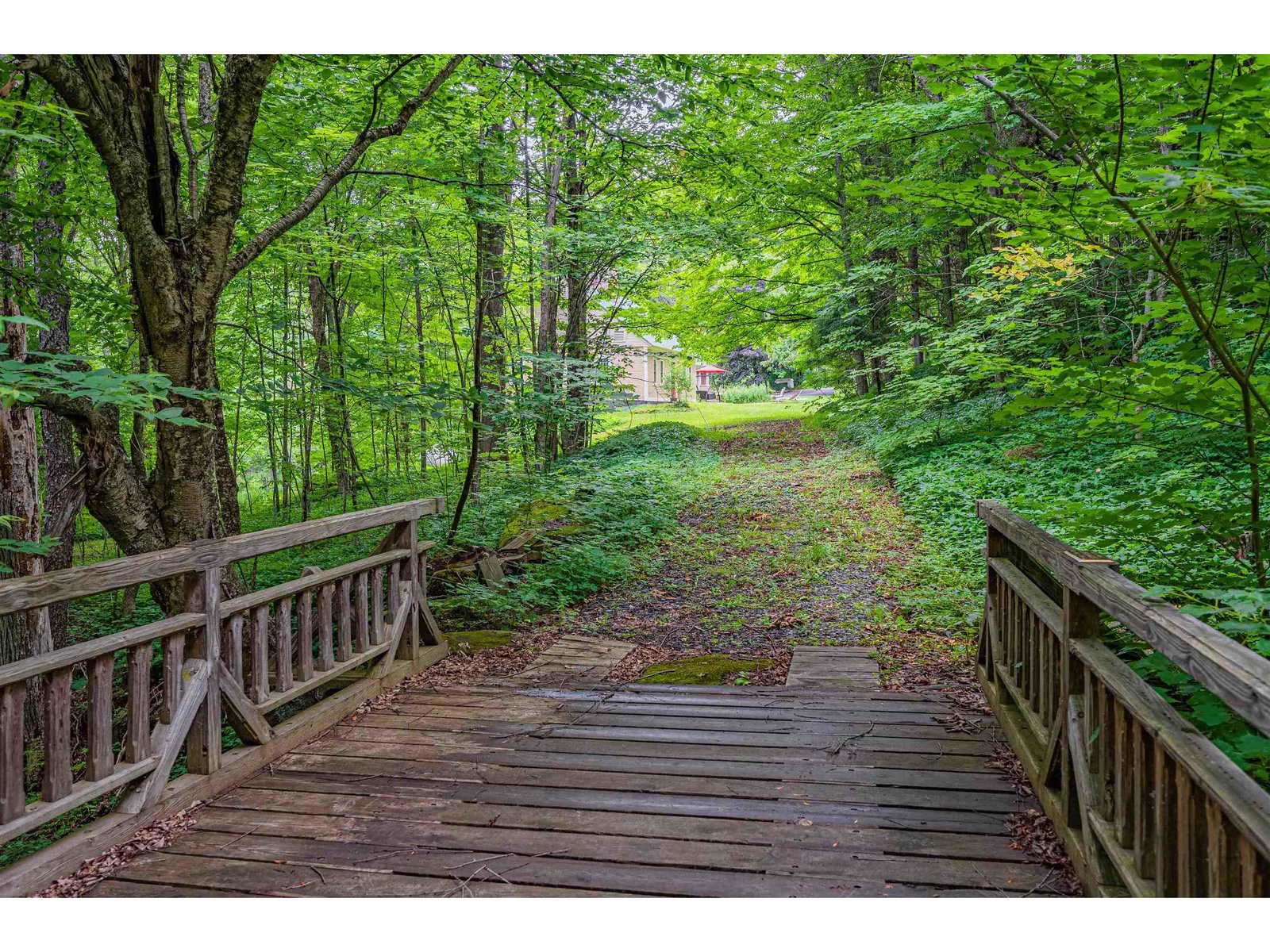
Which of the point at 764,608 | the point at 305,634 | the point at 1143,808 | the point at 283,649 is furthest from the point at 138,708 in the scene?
the point at 764,608

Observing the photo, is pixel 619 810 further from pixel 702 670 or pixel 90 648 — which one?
pixel 702 670

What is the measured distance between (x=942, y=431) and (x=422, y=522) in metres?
7.83

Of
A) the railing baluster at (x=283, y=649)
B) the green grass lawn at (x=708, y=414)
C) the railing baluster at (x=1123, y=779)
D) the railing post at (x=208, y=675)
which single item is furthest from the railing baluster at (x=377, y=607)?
the green grass lawn at (x=708, y=414)

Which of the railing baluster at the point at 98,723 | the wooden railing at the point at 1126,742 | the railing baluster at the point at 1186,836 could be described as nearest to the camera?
the wooden railing at the point at 1126,742

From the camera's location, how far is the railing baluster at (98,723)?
279 cm

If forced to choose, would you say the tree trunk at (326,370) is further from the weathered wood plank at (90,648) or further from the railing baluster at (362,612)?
the weathered wood plank at (90,648)

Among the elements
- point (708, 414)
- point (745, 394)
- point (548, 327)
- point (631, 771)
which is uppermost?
point (548, 327)

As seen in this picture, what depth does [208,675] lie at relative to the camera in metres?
3.31

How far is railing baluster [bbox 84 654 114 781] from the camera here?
9.17 feet

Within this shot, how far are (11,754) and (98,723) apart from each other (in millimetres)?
343

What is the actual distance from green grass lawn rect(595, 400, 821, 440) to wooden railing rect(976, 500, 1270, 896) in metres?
16.7

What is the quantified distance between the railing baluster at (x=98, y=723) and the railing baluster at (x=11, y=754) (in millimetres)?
269

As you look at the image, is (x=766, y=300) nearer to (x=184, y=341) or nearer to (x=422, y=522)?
(x=422, y=522)

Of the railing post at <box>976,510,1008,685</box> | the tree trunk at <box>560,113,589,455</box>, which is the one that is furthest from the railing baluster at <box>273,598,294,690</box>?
the tree trunk at <box>560,113,589,455</box>
